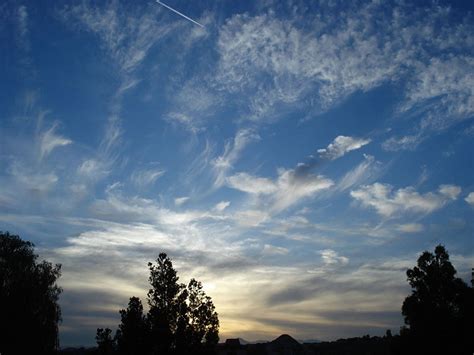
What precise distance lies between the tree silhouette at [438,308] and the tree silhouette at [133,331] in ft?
83.6

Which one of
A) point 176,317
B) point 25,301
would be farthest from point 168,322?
point 25,301

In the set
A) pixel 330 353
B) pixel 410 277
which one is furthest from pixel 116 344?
pixel 330 353

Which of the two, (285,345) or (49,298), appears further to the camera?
(285,345)

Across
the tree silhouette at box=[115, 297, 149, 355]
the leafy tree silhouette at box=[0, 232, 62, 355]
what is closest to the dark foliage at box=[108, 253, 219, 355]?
the tree silhouette at box=[115, 297, 149, 355]

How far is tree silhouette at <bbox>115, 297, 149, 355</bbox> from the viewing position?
26.0 meters

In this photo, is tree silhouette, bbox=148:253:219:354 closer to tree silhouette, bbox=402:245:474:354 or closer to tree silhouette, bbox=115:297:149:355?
tree silhouette, bbox=115:297:149:355

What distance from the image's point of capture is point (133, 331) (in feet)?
86.1

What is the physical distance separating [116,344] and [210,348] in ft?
23.1

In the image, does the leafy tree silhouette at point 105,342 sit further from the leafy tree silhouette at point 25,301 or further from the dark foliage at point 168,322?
the leafy tree silhouette at point 25,301

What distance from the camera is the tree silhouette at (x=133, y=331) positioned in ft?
85.3

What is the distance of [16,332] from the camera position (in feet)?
139

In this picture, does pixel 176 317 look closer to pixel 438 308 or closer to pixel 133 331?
pixel 133 331

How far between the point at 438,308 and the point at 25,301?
4022 centimetres

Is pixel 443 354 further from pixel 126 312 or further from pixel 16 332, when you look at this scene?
pixel 16 332
